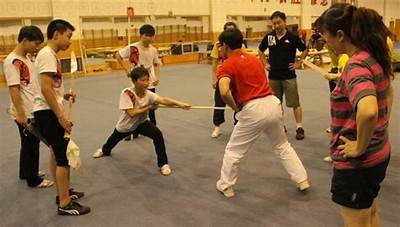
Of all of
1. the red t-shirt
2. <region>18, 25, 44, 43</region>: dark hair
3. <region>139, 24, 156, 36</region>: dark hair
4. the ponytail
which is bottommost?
the red t-shirt

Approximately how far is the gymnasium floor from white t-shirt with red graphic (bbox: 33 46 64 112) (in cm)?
84

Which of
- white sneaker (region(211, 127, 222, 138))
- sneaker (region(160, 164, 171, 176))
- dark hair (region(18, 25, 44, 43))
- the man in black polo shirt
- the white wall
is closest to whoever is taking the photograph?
dark hair (region(18, 25, 44, 43))

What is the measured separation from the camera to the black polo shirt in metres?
4.64

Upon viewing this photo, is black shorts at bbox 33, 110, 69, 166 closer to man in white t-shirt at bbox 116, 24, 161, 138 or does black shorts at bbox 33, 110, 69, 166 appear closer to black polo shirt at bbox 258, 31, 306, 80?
man in white t-shirt at bbox 116, 24, 161, 138

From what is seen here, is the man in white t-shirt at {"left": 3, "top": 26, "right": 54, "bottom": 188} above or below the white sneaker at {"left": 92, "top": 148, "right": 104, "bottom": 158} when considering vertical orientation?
above

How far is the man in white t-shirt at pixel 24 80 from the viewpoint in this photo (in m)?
3.11

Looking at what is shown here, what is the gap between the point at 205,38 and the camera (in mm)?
14734

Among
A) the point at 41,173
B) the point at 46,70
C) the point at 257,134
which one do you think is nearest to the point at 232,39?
the point at 257,134

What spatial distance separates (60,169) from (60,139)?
8.8 inches

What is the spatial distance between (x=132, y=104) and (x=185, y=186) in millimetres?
952

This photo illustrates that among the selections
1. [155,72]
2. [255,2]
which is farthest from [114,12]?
[155,72]

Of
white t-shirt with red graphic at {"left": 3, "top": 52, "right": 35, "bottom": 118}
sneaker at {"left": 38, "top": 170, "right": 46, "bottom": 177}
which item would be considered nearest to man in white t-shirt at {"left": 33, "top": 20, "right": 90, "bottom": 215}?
white t-shirt with red graphic at {"left": 3, "top": 52, "right": 35, "bottom": 118}

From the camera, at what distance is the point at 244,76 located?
9.47 feet

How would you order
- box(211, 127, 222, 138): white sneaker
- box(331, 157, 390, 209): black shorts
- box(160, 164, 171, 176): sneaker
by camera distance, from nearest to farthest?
box(331, 157, 390, 209): black shorts → box(160, 164, 171, 176): sneaker → box(211, 127, 222, 138): white sneaker
